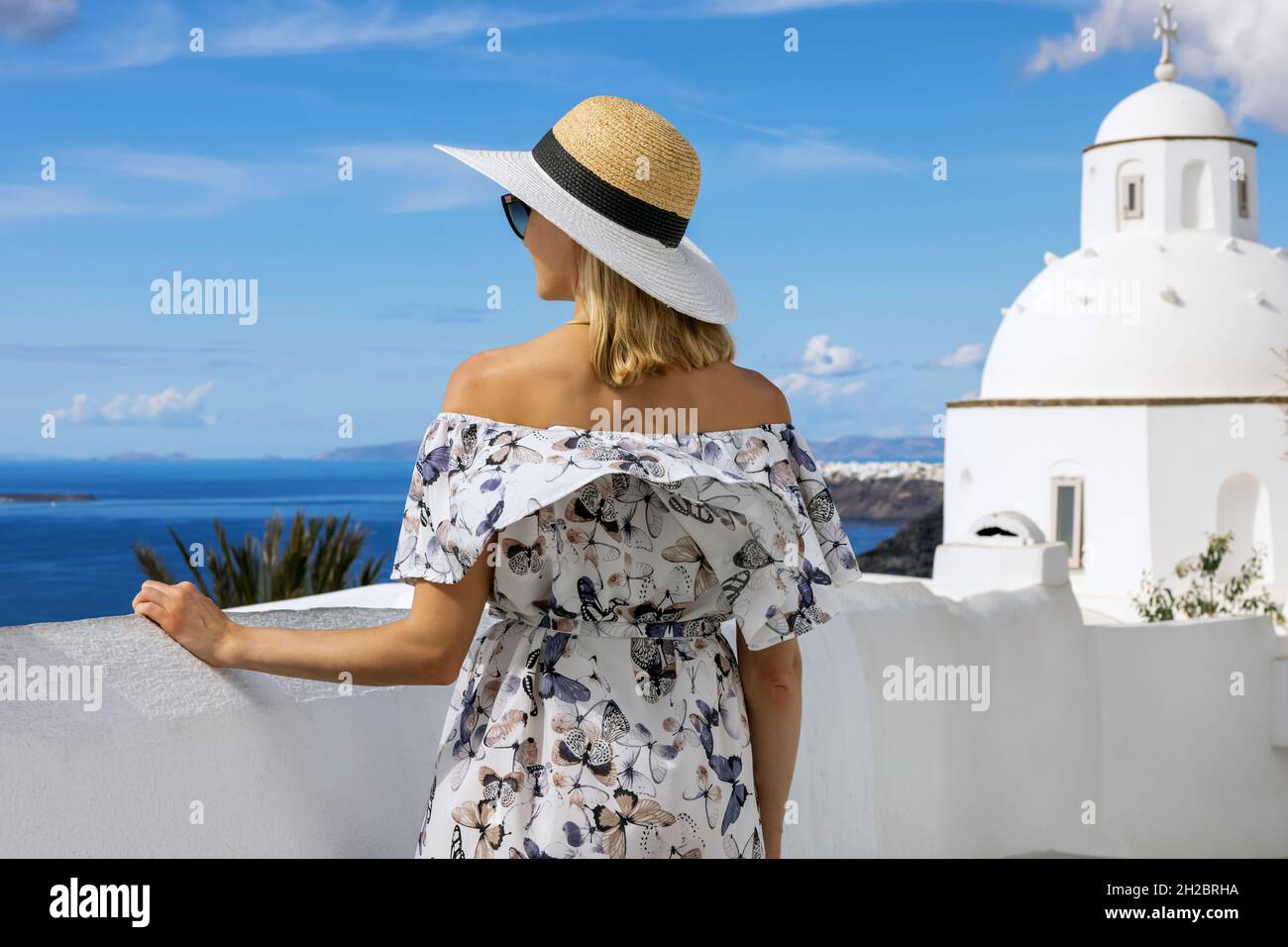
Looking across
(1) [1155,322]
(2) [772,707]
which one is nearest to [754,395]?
(2) [772,707]

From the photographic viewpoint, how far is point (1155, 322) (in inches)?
712

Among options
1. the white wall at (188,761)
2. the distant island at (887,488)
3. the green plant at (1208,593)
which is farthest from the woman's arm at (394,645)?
the distant island at (887,488)

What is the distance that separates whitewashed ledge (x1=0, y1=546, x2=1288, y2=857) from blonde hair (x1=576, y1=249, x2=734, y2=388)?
801 mm

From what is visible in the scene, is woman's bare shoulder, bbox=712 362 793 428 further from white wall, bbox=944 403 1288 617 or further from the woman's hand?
white wall, bbox=944 403 1288 617

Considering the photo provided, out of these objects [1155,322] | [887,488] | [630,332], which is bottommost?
[630,332]

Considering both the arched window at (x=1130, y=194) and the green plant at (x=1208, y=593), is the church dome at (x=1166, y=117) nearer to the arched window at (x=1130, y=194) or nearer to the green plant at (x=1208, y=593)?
the arched window at (x=1130, y=194)

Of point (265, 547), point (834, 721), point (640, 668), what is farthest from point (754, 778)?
point (265, 547)

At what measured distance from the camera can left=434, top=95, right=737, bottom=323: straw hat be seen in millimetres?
1728

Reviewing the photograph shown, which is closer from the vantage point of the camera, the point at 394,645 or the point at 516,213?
the point at 394,645

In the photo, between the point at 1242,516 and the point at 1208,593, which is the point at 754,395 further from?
the point at 1242,516

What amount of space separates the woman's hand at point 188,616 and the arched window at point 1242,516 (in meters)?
17.7

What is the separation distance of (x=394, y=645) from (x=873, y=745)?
2.90 metres

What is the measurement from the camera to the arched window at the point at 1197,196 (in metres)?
18.8
